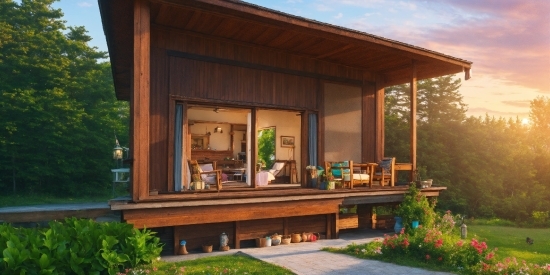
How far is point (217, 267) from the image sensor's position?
595cm

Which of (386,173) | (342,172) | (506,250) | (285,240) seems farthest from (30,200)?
(506,250)

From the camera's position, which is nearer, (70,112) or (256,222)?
(256,222)

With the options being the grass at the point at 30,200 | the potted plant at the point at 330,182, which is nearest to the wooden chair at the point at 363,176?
the potted plant at the point at 330,182

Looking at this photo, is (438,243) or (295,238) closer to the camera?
(438,243)

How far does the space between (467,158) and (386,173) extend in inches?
506

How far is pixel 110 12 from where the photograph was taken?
7297 mm

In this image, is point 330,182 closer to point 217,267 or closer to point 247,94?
point 247,94

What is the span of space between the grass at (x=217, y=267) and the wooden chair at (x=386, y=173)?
4.78 metres

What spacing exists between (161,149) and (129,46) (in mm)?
2873

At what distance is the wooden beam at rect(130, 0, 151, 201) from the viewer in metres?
6.65

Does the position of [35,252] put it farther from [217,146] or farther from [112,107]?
[112,107]

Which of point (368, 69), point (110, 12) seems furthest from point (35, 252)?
point (368, 69)

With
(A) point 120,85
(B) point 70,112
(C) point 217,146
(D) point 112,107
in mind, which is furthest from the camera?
(D) point 112,107

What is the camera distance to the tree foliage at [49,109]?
20.2m
